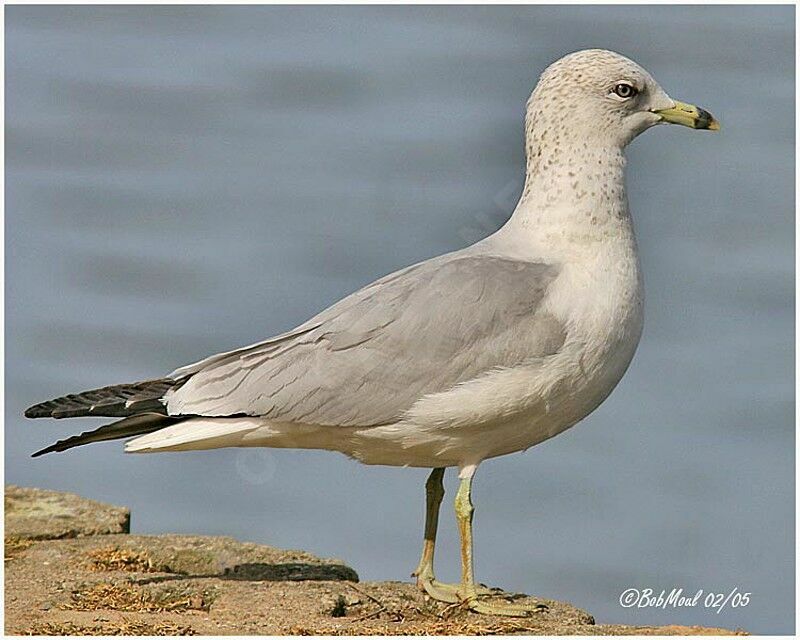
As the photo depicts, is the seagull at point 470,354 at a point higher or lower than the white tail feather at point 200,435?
higher

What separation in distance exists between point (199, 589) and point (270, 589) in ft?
0.88

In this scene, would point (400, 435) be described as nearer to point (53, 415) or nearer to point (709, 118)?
point (53, 415)

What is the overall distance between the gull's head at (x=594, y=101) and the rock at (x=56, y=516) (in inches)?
102

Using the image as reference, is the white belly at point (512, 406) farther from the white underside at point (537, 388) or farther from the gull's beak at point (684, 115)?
the gull's beak at point (684, 115)

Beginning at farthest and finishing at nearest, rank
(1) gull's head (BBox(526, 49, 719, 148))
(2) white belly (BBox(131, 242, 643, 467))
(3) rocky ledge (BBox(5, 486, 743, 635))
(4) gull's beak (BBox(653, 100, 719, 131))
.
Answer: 1. (4) gull's beak (BBox(653, 100, 719, 131))
2. (1) gull's head (BBox(526, 49, 719, 148))
3. (2) white belly (BBox(131, 242, 643, 467))
4. (3) rocky ledge (BBox(5, 486, 743, 635))

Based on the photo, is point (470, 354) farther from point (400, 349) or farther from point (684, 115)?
point (684, 115)

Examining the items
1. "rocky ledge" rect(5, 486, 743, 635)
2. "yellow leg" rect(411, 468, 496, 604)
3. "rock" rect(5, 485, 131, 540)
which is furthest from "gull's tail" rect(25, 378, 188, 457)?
"yellow leg" rect(411, 468, 496, 604)

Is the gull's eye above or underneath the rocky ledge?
above

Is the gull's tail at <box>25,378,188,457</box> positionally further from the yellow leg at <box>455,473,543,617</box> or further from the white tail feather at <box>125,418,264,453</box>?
the yellow leg at <box>455,473,543,617</box>

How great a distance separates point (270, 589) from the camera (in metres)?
5.89

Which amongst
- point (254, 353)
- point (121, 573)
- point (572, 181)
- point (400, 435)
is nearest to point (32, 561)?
point (121, 573)

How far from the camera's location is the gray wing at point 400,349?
580 cm

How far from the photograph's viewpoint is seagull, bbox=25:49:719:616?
18.9ft

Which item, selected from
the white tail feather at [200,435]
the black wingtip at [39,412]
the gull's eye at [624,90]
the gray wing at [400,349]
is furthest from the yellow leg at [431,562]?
the gull's eye at [624,90]
